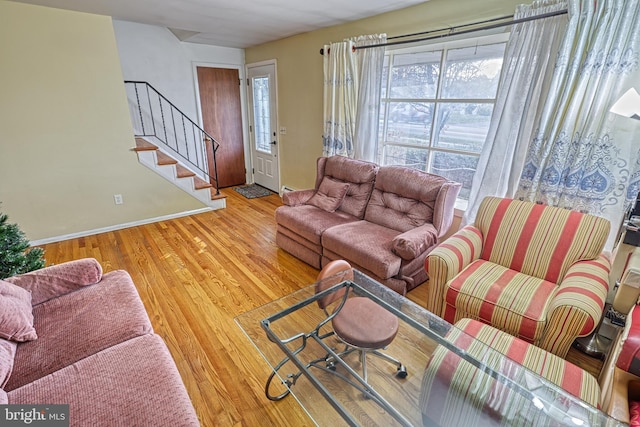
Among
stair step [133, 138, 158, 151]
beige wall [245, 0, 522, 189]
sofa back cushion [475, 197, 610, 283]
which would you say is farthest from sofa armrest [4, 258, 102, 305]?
beige wall [245, 0, 522, 189]

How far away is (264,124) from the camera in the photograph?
16.9 ft

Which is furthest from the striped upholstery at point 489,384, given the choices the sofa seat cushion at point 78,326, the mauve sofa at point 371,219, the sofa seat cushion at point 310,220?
the sofa seat cushion at point 310,220

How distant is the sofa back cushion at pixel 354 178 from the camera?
2.98 metres

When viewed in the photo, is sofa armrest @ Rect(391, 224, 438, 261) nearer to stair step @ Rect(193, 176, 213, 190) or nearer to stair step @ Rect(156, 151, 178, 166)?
stair step @ Rect(193, 176, 213, 190)

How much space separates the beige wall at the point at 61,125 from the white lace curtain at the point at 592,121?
413cm

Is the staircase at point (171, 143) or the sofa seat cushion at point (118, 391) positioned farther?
the staircase at point (171, 143)

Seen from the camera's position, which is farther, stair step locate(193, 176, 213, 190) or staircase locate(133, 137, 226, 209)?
stair step locate(193, 176, 213, 190)

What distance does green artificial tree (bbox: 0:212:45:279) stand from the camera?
5.91ft

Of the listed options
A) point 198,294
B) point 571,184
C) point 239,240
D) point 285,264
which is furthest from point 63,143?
point 571,184

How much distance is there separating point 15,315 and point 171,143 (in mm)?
3817

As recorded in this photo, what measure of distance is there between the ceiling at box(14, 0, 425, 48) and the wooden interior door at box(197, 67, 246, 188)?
1.04 meters

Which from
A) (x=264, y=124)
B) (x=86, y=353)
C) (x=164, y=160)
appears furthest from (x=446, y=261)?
(x=264, y=124)

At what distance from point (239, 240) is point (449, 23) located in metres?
2.95

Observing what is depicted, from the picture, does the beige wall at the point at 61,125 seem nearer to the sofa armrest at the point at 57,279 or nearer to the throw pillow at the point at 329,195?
the sofa armrest at the point at 57,279
